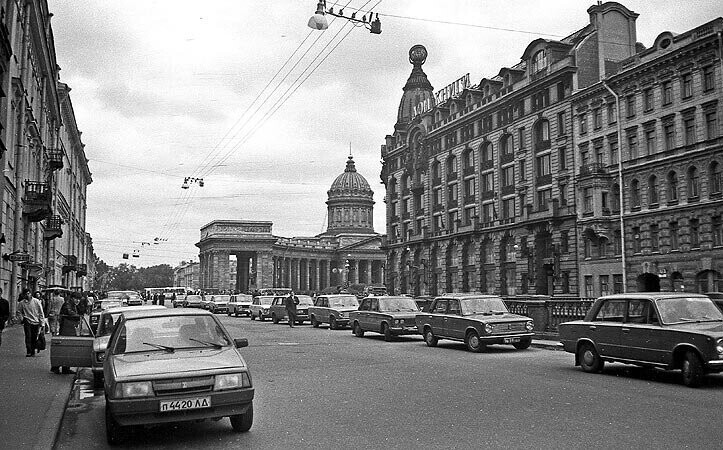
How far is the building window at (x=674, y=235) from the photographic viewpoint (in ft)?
150

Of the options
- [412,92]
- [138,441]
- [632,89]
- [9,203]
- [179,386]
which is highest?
[412,92]

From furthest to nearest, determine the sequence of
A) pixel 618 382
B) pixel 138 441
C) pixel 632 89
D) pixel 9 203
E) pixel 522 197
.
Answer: pixel 522 197 → pixel 632 89 → pixel 9 203 → pixel 618 382 → pixel 138 441

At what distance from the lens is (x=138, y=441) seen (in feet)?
27.8

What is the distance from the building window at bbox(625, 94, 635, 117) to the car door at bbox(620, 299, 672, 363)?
4002cm

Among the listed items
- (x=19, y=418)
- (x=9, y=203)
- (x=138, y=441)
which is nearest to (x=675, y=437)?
(x=138, y=441)

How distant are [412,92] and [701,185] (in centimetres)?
5803

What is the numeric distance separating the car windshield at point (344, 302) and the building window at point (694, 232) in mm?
23215

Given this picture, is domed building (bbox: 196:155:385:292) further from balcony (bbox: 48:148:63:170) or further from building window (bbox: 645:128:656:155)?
balcony (bbox: 48:148:63:170)

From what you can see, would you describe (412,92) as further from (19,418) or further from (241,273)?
(19,418)

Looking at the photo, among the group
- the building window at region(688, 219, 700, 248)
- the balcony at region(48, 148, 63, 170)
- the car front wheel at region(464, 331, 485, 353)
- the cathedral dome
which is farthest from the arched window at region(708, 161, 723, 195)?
the cathedral dome

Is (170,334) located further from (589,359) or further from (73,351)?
(589,359)

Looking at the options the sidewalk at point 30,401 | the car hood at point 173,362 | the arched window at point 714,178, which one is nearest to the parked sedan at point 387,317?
the sidewalk at point 30,401

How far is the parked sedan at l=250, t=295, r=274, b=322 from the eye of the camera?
42.4 m

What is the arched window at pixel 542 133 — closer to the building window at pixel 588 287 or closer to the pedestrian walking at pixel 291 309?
the building window at pixel 588 287
